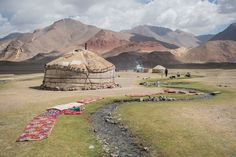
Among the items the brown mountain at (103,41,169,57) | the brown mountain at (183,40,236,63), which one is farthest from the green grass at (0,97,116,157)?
the brown mountain at (103,41,169,57)

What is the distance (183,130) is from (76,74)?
18455 millimetres

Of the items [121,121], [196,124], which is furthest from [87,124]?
[196,124]

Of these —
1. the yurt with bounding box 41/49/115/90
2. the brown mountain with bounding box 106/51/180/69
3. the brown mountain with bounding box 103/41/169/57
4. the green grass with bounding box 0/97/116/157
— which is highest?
the brown mountain with bounding box 103/41/169/57

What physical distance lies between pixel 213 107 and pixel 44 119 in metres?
10.8

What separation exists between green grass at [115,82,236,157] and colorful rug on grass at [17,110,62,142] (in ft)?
12.6

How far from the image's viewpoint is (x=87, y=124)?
45.9ft

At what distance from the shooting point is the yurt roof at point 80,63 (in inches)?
1149

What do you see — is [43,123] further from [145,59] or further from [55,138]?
[145,59]

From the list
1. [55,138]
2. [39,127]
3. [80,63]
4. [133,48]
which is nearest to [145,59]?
[133,48]

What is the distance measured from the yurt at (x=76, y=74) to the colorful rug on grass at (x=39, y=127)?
13.0m

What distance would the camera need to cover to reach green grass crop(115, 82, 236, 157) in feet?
32.2

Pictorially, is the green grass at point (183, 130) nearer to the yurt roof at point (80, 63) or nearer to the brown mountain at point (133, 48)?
the yurt roof at point (80, 63)

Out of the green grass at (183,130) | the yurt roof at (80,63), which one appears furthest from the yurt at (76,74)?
the green grass at (183,130)

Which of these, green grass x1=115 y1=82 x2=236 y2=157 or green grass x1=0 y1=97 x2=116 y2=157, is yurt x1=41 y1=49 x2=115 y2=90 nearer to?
green grass x1=115 y1=82 x2=236 y2=157
